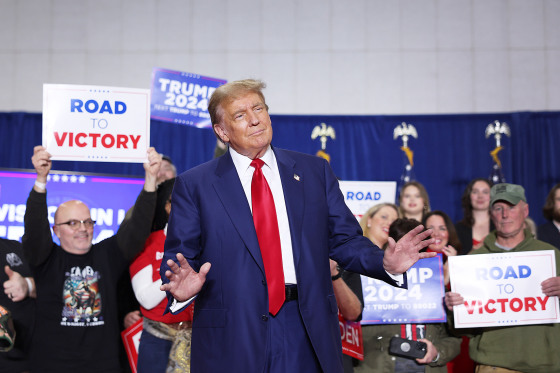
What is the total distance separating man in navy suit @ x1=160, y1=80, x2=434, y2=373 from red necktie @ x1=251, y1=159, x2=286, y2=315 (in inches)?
1.0

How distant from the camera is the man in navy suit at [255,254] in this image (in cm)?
222

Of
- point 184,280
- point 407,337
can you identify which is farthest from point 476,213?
point 184,280

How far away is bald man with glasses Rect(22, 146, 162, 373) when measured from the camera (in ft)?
12.3

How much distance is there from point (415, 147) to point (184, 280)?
721 cm

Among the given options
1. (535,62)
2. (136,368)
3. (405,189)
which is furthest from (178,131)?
(136,368)

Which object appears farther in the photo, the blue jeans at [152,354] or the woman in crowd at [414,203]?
the woman in crowd at [414,203]

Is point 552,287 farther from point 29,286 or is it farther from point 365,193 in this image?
point 29,286

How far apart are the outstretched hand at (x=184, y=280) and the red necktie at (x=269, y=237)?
0.71ft

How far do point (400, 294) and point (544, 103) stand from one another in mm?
6240

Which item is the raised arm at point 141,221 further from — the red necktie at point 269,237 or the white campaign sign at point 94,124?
the red necktie at point 269,237

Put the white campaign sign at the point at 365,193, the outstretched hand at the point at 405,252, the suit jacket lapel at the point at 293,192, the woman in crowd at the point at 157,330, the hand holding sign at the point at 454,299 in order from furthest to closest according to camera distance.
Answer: the white campaign sign at the point at 365,193 < the hand holding sign at the point at 454,299 < the woman in crowd at the point at 157,330 < the suit jacket lapel at the point at 293,192 < the outstretched hand at the point at 405,252

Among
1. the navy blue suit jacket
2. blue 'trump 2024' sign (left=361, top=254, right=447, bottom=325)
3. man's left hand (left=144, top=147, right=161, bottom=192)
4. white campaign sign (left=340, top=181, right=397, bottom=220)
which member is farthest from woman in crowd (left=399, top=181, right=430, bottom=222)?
the navy blue suit jacket

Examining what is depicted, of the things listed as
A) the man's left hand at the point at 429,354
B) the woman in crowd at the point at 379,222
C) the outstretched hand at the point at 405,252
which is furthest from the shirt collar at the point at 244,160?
the woman in crowd at the point at 379,222

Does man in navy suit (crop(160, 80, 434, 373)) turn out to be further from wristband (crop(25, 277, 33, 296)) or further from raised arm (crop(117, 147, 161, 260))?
wristband (crop(25, 277, 33, 296))
